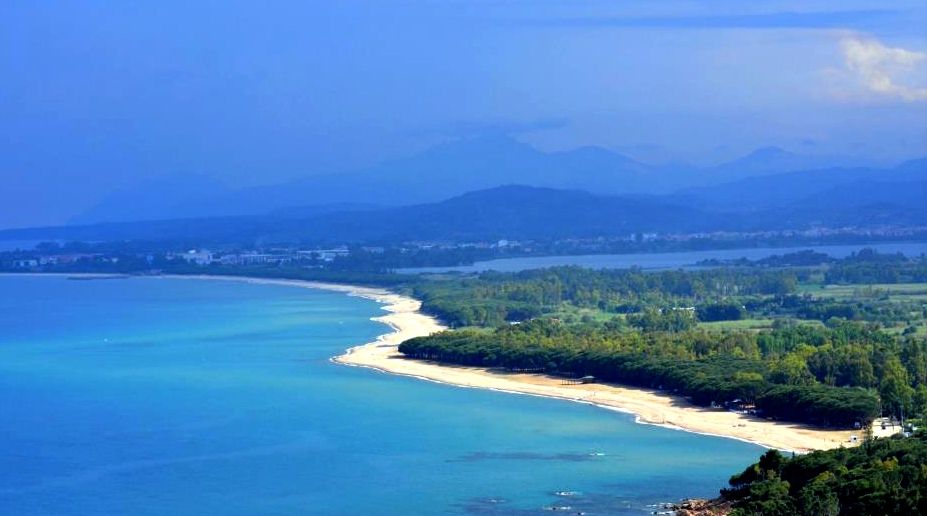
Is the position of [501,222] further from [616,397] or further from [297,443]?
[297,443]

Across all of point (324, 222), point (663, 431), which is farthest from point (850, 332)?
point (324, 222)

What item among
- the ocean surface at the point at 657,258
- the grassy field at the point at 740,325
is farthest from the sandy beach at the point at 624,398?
the ocean surface at the point at 657,258

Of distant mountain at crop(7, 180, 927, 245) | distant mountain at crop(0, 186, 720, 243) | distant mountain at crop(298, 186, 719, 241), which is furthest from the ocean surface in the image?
distant mountain at crop(0, 186, 720, 243)

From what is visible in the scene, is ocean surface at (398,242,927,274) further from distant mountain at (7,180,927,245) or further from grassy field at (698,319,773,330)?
grassy field at (698,319,773,330)

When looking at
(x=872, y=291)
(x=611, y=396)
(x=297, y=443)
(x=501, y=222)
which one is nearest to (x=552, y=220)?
(x=501, y=222)

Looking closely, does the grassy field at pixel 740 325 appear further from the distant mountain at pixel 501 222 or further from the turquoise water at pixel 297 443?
the distant mountain at pixel 501 222

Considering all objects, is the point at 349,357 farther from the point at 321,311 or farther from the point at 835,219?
the point at 835,219
